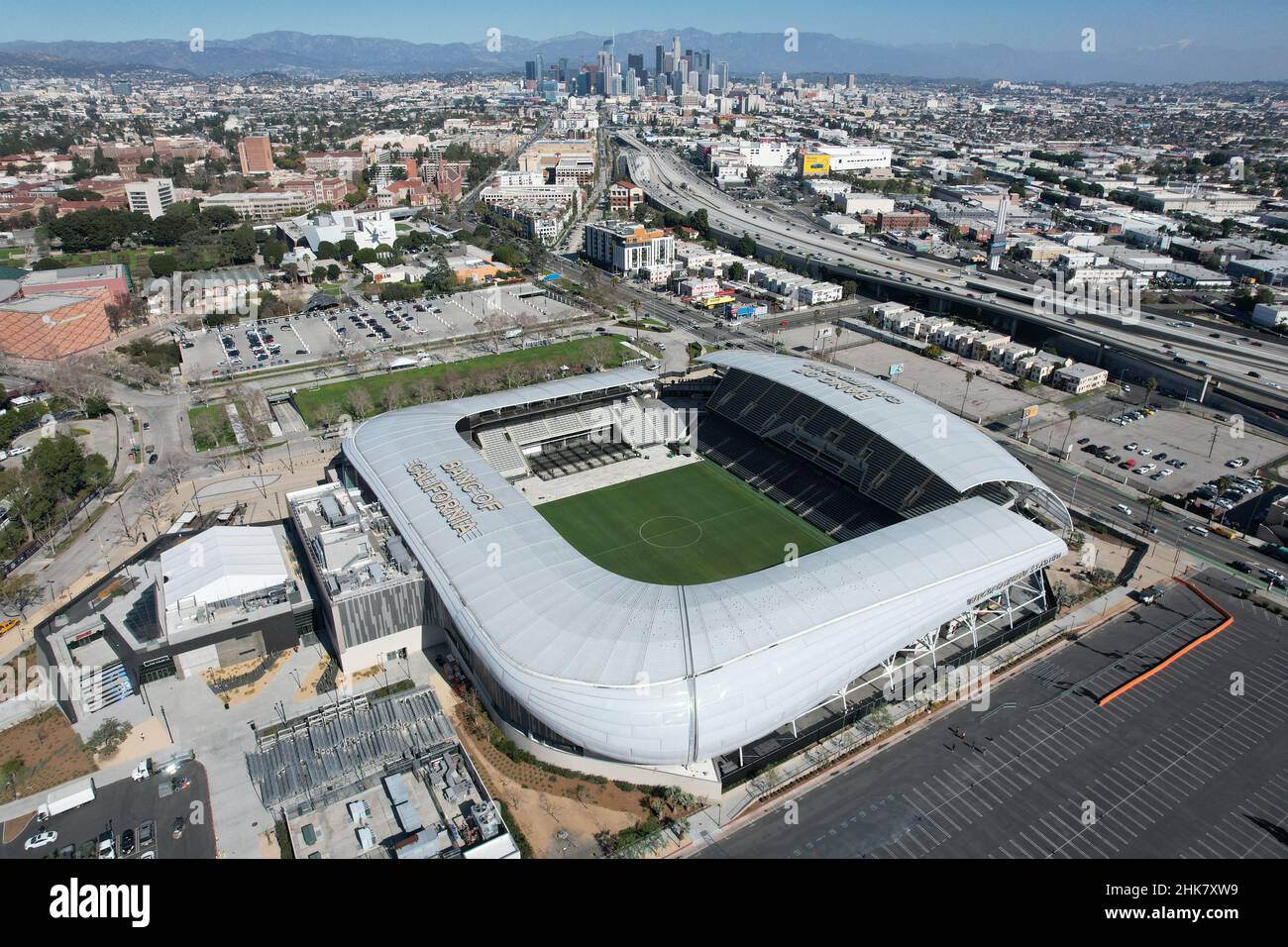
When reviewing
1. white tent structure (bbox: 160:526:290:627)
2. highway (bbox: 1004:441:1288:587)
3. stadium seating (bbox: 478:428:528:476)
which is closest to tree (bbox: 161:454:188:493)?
white tent structure (bbox: 160:526:290:627)

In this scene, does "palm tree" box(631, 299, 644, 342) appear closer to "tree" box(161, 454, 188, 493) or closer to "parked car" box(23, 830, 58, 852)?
"tree" box(161, 454, 188, 493)

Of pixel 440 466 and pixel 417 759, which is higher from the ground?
pixel 440 466

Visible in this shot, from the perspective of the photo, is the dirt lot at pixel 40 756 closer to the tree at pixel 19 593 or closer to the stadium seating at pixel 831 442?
the tree at pixel 19 593

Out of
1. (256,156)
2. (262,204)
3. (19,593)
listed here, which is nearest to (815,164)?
(262,204)

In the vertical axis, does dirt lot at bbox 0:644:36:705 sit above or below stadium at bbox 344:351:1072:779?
below

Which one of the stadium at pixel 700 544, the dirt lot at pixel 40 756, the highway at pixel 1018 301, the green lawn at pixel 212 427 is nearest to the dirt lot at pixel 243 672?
the dirt lot at pixel 40 756

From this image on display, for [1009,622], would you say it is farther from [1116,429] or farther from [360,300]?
[360,300]
